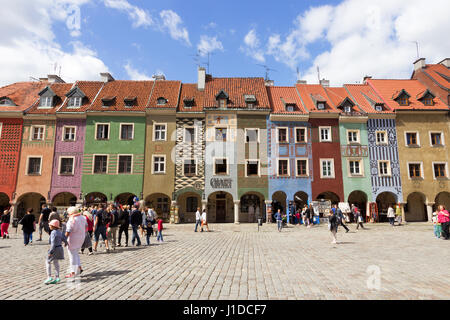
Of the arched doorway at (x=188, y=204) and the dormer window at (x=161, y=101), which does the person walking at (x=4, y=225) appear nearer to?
the arched doorway at (x=188, y=204)

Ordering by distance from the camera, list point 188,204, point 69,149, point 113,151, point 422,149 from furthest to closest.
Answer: point 188,204 → point 422,149 → point 113,151 → point 69,149

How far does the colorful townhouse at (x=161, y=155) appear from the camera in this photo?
25.1 metres

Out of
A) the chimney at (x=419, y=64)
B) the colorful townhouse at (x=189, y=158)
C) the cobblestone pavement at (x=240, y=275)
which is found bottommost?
the cobblestone pavement at (x=240, y=275)

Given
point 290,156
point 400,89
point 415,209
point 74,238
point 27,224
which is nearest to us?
point 74,238

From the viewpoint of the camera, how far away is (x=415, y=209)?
27281 mm

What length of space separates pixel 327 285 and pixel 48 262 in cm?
623

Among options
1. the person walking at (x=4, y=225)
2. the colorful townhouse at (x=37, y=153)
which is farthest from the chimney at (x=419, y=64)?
the person walking at (x=4, y=225)

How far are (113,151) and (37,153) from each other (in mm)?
6934

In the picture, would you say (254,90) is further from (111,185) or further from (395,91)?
(111,185)

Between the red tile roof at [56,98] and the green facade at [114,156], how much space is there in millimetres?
3853

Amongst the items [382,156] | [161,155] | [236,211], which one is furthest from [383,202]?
[161,155]

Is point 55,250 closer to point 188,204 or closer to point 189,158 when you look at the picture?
point 189,158


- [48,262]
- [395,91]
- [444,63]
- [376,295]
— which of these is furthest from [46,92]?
[444,63]

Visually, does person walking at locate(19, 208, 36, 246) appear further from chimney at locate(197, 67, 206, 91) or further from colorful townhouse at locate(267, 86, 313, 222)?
chimney at locate(197, 67, 206, 91)
